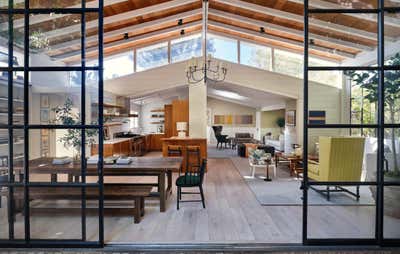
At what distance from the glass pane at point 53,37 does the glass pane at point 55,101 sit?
0.46ft

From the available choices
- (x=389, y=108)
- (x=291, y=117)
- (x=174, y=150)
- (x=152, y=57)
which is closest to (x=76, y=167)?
(x=389, y=108)

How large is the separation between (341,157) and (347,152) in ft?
0.33

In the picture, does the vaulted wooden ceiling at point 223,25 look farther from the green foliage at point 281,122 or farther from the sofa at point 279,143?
the green foliage at point 281,122

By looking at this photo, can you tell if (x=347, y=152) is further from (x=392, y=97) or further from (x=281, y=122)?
(x=281, y=122)

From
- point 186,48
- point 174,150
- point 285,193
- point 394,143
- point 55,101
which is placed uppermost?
point 186,48

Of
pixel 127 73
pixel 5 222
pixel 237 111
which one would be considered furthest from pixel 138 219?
pixel 237 111

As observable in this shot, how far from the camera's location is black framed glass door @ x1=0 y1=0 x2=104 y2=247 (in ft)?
8.00

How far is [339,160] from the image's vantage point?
307cm

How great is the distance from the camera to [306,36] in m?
2.46

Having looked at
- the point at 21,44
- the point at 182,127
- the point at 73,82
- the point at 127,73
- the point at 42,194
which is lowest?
the point at 42,194

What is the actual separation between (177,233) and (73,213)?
1300 millimetres

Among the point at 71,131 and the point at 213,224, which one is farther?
the point at 213,224

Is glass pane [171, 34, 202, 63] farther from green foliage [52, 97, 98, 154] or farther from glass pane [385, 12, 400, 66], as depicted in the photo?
glass pane [385, 12, 400, 66]

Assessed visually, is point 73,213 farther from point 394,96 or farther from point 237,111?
point 237,111
